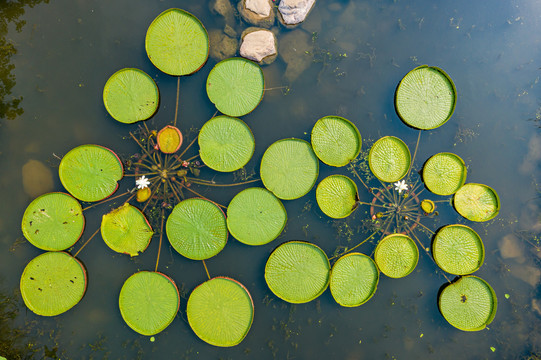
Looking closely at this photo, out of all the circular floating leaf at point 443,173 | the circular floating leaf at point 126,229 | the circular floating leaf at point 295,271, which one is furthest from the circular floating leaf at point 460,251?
the circular floating leaf at point 126,229

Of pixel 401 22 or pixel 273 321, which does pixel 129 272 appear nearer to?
pixel 273 321

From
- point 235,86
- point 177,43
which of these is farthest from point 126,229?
point 177,43

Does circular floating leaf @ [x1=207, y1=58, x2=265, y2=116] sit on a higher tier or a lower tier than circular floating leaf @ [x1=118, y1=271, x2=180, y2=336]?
higher

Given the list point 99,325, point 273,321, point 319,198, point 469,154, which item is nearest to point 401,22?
point 469,154

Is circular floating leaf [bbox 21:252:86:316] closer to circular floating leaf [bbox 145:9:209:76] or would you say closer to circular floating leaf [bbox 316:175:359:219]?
circular floating leaf [bbox 145:9:209:76]

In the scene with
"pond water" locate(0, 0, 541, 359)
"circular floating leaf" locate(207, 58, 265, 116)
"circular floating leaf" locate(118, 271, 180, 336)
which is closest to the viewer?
"circular floating leaf" locate(118, 271, 180, 336)

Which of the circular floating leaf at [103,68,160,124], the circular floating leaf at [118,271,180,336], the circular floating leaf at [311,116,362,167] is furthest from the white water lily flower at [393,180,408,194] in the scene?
the circular floating leaf at [103,68,160,124]
